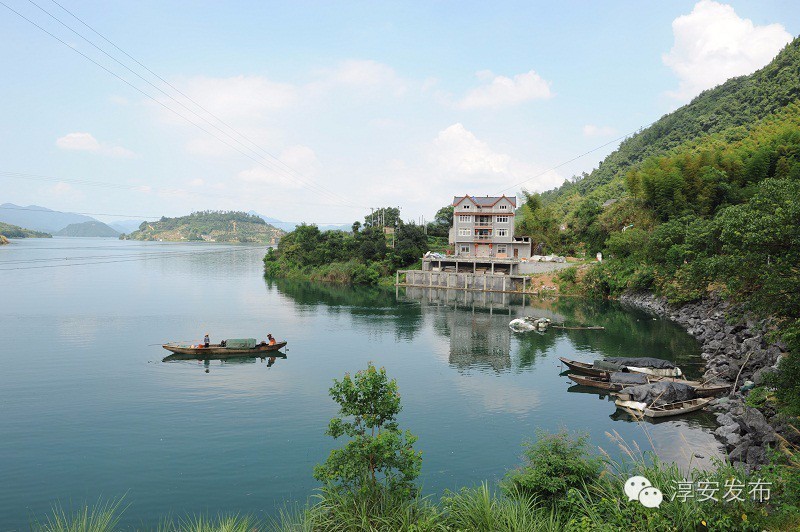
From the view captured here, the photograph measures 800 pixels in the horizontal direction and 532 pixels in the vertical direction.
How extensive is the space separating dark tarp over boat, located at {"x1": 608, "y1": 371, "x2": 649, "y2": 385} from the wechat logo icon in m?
17.8

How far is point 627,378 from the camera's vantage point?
85.3ft

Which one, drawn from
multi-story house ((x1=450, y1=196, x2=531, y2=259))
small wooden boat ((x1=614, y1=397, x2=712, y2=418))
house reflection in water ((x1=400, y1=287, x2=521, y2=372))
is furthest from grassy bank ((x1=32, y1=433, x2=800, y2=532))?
multi-story house ((x1=450, y1=196, x2=531, y2=259))

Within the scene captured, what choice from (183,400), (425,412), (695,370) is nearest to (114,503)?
(183,400)

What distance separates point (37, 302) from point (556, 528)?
5635cm

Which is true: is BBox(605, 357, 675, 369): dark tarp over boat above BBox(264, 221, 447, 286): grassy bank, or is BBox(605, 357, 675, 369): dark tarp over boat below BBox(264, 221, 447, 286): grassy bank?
below

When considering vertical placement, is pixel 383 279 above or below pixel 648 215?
below

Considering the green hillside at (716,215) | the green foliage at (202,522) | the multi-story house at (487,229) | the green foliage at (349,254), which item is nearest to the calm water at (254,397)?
the green foliage at (202,522)

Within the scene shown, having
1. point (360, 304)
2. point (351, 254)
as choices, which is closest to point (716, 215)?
point (360, 304)

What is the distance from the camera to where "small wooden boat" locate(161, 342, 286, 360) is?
105 feet

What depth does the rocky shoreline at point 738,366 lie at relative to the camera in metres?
16.7

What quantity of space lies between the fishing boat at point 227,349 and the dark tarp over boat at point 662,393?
22295 mm

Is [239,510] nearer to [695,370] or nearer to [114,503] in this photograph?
[114,503]

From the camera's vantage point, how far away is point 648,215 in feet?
197

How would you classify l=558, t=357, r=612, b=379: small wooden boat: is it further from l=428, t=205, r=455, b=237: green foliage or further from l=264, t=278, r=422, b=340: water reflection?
l=428, t=205, r=455, b=237: green foliage
